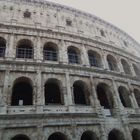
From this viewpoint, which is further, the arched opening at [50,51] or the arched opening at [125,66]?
the arched opening at [125,66]

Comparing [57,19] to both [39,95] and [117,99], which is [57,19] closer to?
[39,95]

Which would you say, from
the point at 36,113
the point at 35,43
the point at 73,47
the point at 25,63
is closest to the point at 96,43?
the point at 73,47

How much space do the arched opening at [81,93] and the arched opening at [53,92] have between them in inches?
49.3

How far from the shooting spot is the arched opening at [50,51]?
13051 mm

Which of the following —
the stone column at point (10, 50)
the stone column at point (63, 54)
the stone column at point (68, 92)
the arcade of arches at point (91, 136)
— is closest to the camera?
the arcade of arches at point (91, 136)

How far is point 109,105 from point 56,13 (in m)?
8.93

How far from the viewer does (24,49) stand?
12633mm

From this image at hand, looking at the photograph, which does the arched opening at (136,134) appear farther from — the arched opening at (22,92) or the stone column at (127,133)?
the arched opening at (22,92)

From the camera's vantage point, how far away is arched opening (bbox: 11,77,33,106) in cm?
1095

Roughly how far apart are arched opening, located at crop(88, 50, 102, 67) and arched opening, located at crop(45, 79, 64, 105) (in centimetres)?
385

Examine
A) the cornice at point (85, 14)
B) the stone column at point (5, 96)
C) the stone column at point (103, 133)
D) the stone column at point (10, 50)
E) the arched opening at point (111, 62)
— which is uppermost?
the cornice at point (85, 14)

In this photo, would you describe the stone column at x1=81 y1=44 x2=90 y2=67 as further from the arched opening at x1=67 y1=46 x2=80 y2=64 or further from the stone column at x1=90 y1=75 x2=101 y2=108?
the stone column at x1=90 y1=75 x2=101 y2=108

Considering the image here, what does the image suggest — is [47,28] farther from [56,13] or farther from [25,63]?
[25,63]

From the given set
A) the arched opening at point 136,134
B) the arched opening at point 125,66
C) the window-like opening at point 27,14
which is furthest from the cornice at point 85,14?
the arched opening at point 136,134
